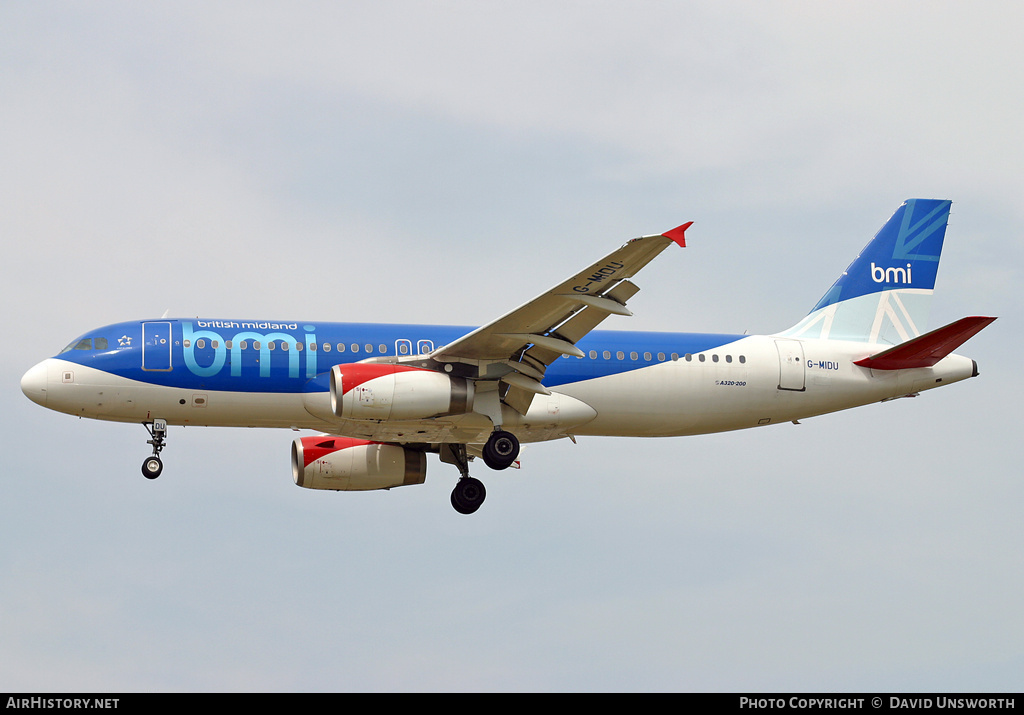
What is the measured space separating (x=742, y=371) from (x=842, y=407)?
3.34 meters

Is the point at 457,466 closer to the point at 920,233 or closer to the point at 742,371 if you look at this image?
the point at 742,371

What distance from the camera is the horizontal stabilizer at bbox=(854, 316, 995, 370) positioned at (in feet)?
117

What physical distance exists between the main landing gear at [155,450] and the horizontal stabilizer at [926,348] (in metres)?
18.8

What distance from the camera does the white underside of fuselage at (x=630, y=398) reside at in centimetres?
3419

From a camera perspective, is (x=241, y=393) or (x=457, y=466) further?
(x=457, y=466)

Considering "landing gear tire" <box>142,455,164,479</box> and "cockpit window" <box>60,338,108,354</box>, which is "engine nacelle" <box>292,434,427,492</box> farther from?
"cockpit window" <box>60,338,108,354</box>

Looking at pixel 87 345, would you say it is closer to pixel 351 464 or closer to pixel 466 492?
pixel 351 464

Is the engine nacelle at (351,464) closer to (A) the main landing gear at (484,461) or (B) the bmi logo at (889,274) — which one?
(A) the main landing gear at (484,461)

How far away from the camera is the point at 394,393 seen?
108 ft

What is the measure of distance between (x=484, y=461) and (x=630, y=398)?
4.31 meters

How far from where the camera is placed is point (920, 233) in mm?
41594

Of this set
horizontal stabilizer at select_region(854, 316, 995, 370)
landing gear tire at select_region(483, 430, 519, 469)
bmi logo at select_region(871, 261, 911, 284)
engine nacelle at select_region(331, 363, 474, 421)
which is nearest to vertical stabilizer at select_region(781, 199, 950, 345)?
bmi logo at select_region(871, 261, 911, 284)

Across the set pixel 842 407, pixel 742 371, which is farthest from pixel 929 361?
pixel 742 371

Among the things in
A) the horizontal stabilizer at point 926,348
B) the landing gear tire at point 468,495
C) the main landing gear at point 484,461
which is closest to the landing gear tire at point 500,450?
the main landing gear at point 484,461
